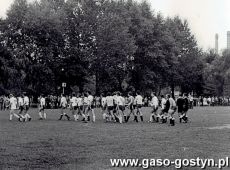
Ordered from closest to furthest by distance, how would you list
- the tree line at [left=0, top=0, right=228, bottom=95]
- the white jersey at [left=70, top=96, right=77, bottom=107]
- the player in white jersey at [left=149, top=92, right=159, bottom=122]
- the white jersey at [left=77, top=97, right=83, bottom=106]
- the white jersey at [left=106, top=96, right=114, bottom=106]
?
the white jersey at [left=106, top=96, right=114, bottom=106], the player in white jersey at [left=149, top=92, right=159, bottom=122], the white jersey at [left=77, top=97, right=83, bottom=106], the white jersey at [left=70, top=96, right=77, bottom=107], the tree line at [left=0, top=0, right=228, bottom=95]

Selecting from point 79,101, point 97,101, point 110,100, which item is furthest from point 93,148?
point 97,101

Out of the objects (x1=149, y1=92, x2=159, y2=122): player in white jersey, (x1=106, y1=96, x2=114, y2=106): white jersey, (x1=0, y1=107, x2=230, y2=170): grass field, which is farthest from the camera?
(x1=149, y1=92, x2=159, y2=122): player in white jersey

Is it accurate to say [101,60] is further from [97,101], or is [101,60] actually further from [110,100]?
[110,100]

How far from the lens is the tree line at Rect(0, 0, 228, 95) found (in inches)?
2650

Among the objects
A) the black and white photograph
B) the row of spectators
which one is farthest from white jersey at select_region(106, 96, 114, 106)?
the row of spectators

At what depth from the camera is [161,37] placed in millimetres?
81125

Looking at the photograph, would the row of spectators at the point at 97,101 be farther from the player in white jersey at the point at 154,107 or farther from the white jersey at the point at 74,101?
the player in white jersey at the point at 154,107

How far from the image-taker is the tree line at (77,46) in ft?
221

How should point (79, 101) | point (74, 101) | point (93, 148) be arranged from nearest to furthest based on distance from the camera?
point (93, 148)
point (79, 101)
point (74, 101)

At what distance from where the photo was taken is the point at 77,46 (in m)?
71.5

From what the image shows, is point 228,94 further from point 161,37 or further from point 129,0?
point 129,0

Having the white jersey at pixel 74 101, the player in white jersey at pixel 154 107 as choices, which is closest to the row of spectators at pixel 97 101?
the white jersey at pixel 74 101

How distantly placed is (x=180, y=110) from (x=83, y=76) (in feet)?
130

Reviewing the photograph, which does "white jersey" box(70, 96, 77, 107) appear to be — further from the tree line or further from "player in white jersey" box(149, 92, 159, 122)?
the tree line
